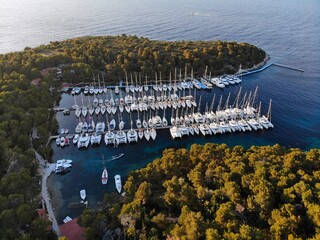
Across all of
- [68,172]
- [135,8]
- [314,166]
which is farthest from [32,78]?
[135,8]

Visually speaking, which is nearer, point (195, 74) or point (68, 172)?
point (68, 172)

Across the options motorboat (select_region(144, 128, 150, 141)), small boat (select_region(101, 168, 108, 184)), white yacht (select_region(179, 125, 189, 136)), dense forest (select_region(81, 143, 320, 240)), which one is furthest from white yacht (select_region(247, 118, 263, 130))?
small boat (select_region(101, 168, 108, 184))

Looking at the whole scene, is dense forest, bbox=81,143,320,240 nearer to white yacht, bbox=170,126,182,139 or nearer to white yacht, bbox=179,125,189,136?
white yacht, bbox=170,126,182,139

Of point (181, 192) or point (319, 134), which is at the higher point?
point (181, 192)

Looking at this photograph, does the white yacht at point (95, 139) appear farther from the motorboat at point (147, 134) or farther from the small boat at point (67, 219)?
the small boat at point (67, 219)

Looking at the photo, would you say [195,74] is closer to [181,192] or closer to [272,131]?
[272,131]

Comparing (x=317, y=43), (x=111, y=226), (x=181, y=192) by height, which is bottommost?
(x=317, y=43)
